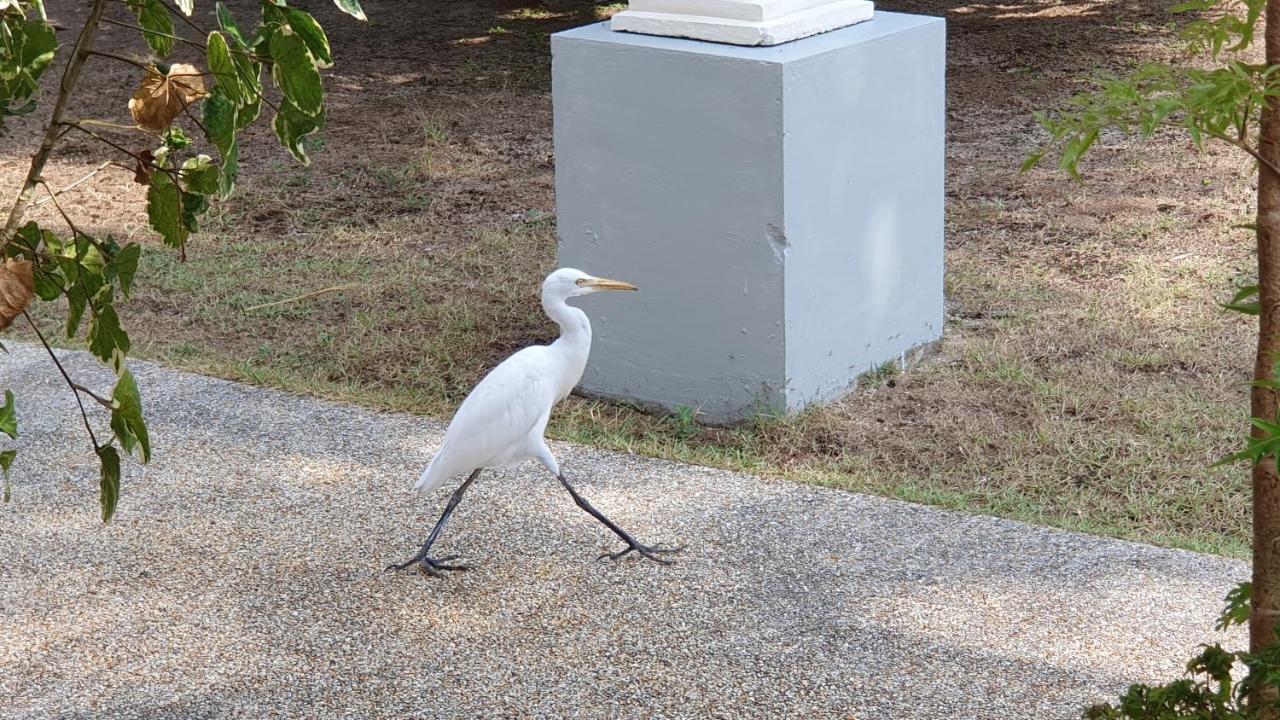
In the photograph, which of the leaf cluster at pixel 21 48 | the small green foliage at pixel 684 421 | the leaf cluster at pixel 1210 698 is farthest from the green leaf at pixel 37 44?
the small green foliage at pixel 684 421

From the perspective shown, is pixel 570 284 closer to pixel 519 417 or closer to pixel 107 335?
pixel 519 417

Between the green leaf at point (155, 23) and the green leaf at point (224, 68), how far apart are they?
0.57 feet

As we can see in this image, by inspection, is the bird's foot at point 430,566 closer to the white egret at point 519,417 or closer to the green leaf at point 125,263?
the white egret at point 519,417

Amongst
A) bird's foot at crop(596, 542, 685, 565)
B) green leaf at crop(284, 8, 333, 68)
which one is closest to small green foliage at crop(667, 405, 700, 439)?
bird's foot at crop(596, 542, 685, 565)

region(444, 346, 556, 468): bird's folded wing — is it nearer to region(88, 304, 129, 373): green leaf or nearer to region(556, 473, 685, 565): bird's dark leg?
region(556, 473, 685, 565): bird's dark leg

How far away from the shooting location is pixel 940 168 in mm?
5539

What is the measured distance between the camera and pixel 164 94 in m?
1.71

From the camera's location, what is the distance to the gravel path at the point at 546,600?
329cm

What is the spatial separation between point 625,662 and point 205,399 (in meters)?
2.48

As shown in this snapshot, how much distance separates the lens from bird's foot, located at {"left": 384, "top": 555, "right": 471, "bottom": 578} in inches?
151

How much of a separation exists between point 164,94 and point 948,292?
5026 mm

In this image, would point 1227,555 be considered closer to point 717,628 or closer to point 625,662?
point 717,628

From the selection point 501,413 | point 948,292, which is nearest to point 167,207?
point 501,413

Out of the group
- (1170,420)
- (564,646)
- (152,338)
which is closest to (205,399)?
(152,338)
